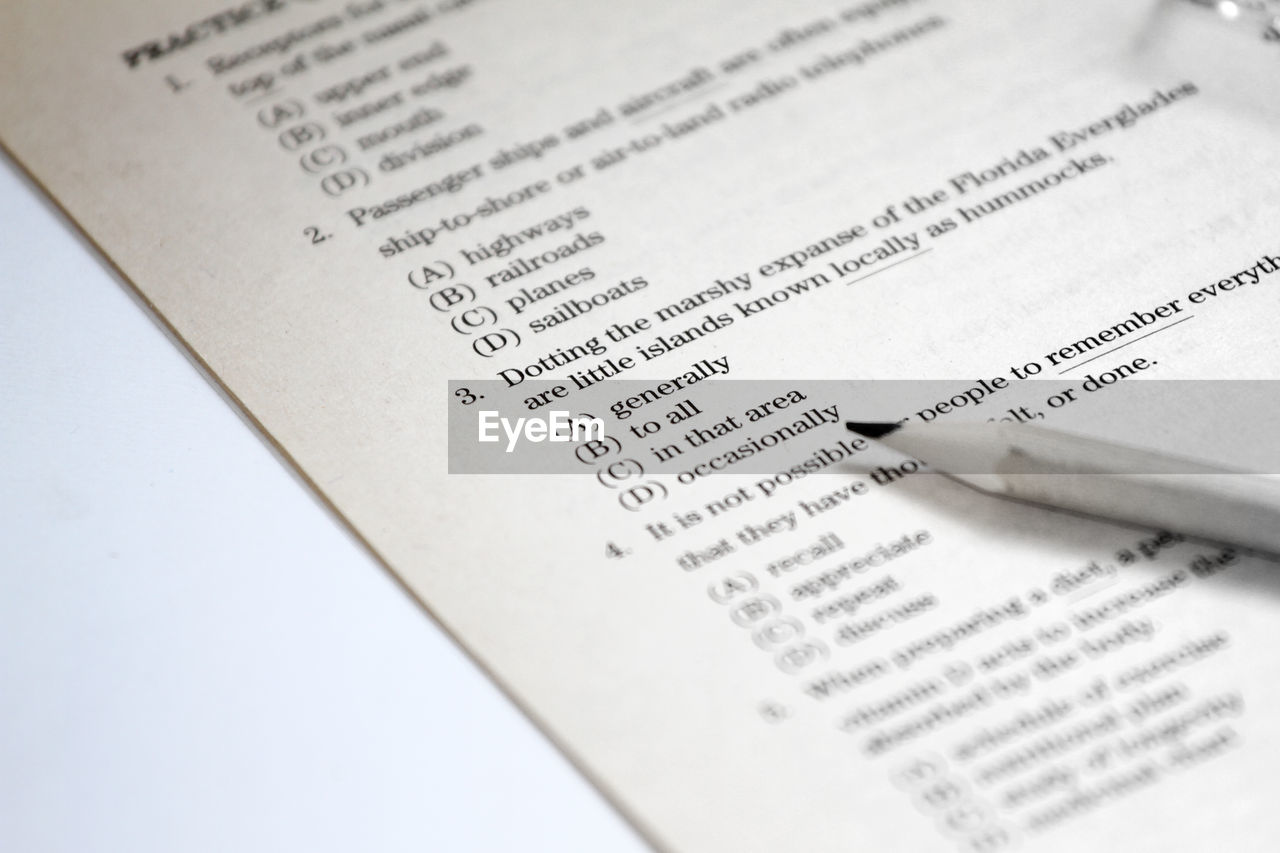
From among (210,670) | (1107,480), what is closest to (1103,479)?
(1107,480)

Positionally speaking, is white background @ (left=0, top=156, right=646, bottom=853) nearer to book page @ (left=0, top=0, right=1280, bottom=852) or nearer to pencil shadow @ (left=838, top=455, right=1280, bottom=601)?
book page @ (left=0, top=0, right=1280, bottom=852)

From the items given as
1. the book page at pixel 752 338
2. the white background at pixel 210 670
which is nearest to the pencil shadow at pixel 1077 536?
the book page at pixel 752 338

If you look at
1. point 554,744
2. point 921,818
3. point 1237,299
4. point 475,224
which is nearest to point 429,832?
point 554,744

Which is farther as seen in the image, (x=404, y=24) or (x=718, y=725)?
(x=404, y=24)

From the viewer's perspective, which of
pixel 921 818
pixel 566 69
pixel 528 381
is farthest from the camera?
pixel 566 69

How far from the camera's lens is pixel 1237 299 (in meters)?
0.49

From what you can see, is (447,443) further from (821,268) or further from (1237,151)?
(1237,151)

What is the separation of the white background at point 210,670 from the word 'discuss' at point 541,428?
63 millimetres

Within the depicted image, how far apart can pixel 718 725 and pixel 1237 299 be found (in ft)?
0.88

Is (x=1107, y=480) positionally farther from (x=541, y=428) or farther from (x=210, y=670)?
(x=210, y=670)

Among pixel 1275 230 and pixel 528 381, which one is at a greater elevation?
pixel 528 381

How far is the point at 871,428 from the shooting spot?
0.45 m

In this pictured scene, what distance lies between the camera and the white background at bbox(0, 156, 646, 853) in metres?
0.39

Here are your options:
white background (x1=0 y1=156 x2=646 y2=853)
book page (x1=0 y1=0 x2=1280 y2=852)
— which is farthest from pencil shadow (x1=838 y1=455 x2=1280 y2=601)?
white background (x1=0 y1=156 x2=646 y2=853)
